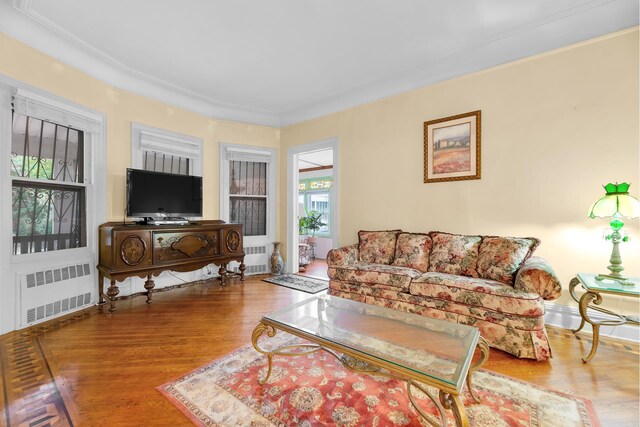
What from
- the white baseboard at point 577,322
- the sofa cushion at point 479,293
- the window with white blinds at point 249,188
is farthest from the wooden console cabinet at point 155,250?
the white baseboard at point 577,322

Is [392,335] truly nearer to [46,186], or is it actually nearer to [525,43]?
[525,43]

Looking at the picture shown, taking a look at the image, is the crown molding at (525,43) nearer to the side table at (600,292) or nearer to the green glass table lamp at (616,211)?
the green glass table lamp at (616,211)

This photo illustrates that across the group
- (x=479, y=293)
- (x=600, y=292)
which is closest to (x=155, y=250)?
(x=479, y=293)

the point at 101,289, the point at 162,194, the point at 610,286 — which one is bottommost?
the point at 101,289

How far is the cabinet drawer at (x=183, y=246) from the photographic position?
3.31 metres

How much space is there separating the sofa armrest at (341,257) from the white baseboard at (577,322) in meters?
1.99

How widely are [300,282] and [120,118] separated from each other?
10.6 ft

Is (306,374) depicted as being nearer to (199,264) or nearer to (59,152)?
(199,264)

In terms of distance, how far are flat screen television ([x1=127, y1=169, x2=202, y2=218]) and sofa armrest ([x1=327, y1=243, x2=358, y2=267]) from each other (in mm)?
2019

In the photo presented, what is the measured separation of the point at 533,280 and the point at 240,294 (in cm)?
316

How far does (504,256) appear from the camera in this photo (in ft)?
8.40

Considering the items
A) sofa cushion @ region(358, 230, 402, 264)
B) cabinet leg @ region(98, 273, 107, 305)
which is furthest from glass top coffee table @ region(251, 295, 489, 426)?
cabinet leg @ region(98, 273, 107, 305)

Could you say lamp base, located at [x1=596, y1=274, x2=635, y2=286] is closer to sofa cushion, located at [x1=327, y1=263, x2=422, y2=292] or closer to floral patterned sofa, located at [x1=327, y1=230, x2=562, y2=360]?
floral patterned sofa, located at [x1=327, y1=230, x2=562, y2=360]

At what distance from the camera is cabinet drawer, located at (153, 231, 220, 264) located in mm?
3312
